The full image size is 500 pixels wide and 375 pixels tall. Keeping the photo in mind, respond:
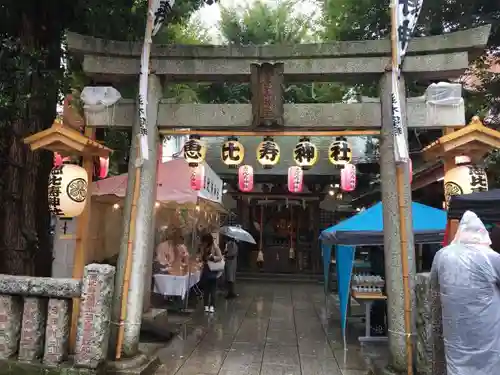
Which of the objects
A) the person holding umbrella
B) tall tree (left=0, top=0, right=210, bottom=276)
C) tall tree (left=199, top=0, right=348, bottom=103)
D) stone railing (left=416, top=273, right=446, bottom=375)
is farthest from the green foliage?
stone railing (left=416, top=273, right=446, bottom=375)

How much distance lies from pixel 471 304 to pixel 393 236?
2.29 meters

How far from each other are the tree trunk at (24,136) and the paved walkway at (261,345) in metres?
3.14

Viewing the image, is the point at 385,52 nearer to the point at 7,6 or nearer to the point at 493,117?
the point at 493,117

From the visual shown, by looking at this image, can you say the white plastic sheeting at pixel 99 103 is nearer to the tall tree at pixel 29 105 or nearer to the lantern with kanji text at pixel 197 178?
the tall tree at pixel 29 105

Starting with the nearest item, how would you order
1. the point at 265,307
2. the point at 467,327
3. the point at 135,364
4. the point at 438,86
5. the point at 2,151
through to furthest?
the point at 467,327 → the point at 135,364 → the point at 438,86 → the point at 2,151 → the point at 265,307

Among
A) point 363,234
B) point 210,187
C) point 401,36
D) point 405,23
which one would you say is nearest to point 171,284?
point 210,187

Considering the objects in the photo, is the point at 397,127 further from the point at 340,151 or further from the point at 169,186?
the point at 169,186

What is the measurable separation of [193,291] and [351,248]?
6.62 metres

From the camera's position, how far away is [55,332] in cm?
584

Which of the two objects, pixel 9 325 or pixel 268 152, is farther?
pixel 268 152

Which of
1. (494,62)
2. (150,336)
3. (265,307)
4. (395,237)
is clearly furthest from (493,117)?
(150,336)

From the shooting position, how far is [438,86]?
6.94 metres

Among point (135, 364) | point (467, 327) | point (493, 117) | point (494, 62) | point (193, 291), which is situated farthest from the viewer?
point (193, 291)

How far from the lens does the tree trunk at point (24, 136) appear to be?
6.93 metres
